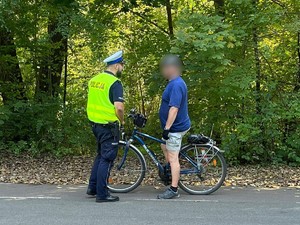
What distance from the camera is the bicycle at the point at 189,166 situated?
6.84m

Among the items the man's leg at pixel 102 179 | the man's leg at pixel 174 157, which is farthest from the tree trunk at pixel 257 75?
the man's leg at pixel 102 179

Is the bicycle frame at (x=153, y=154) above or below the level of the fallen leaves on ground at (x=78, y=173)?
above

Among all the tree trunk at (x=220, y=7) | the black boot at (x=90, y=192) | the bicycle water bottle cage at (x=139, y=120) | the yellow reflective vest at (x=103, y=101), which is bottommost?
the black boot at (x=90, y=192)

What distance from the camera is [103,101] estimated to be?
6332mm

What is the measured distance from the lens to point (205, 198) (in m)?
6.55

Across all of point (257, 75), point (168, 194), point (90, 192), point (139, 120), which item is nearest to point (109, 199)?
point (90, 192)

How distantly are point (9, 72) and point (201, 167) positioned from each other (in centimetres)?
717

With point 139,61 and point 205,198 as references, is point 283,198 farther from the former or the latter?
point 139,61

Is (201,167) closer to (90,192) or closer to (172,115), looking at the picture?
(172,115)

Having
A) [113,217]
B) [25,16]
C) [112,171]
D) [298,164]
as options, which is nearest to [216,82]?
[298,164]

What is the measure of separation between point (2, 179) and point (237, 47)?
483 cm

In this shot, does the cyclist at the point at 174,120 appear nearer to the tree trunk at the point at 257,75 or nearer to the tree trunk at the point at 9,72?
the tree trunk at the point at 257,75

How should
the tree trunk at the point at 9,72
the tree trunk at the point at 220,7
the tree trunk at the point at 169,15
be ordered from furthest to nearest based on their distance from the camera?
the tree trunk at the point at 9,72, the tree trunk at the point at 169,15, the tree trunk at the point at 220,7

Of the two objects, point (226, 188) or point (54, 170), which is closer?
point (226, 188)
